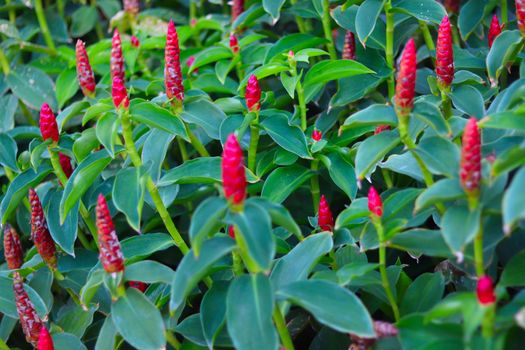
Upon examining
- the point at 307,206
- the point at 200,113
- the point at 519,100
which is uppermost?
the point at 519,100

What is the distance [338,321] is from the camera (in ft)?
3.85

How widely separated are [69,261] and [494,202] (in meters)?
1.06

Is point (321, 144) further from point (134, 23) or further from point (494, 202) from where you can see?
point (134, 23)

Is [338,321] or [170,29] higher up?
[170,29]

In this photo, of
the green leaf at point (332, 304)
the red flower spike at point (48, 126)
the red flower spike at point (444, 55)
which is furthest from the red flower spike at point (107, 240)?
the red flower spike at point (444, 55)

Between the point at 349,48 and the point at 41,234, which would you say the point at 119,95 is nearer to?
the point at 41,234

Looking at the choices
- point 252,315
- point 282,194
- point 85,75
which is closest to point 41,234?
point 85,75

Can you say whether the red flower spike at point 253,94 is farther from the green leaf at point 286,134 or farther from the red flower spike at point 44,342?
the red flower spike at point 44,342

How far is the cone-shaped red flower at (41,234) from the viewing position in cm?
162

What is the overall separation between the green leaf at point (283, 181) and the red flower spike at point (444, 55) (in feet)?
1.24

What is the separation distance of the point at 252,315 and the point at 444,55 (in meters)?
0.68

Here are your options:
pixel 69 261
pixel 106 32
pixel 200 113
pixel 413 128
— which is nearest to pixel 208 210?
pixel 413 128

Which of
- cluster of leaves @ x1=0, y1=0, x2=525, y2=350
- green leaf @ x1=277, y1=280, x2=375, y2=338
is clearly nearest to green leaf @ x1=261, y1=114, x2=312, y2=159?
cluster of leaves @ x1=0, y1=0, x2=525, y2=350

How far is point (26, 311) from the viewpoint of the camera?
1471 mm
